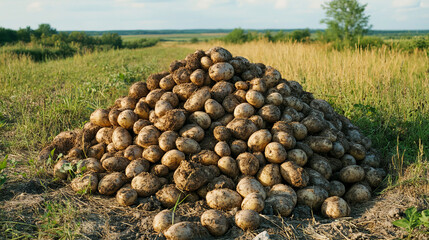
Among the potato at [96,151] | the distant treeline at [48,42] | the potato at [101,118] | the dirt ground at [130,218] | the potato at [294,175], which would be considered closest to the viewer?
the dirt ground at [130,218]

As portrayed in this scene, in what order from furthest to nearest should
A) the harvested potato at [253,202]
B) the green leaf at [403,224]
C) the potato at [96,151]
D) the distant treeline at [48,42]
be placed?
the distant treeline at [48,42] < the potato at [96,151] < the harvested potato at [253,202] < the green leaf at [403,224]

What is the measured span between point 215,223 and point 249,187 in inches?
22.3

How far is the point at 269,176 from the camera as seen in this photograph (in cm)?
321

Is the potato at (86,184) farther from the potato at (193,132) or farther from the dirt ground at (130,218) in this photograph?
the potato at (193,132)

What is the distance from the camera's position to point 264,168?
3.27 meters

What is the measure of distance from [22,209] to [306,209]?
2.74 meters

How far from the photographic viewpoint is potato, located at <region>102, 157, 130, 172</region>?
3.51 metres

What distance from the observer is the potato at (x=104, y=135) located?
158 inches

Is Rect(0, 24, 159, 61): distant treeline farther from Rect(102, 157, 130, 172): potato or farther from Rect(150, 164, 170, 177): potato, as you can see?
Rect(150, 164, 170, 177): potato

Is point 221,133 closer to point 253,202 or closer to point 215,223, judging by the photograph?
point 253,202

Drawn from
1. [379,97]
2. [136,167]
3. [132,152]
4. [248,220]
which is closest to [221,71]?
[132,152]

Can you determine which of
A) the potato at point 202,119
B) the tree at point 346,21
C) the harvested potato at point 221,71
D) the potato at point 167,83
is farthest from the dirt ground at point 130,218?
the tree at point 346,21

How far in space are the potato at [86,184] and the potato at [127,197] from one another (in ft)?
1.19

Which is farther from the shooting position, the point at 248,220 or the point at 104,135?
the point at 104,135
